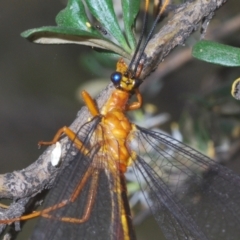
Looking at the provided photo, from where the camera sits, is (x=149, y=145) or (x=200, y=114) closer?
(x=149, y=145)

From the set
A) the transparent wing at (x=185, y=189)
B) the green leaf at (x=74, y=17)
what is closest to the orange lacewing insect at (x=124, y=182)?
the transparent wing at (x=185, y=189)

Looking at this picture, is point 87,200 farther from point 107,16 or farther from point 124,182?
point 107,16

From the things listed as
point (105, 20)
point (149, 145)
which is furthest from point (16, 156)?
point (105, 20)

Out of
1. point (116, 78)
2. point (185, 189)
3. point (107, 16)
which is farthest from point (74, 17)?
point (185, 189)

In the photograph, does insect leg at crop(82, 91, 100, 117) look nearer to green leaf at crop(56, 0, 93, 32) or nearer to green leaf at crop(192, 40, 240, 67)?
green leaf at crop(56, 0, 93, 32)

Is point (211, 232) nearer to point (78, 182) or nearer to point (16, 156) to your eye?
point (78, 182)
